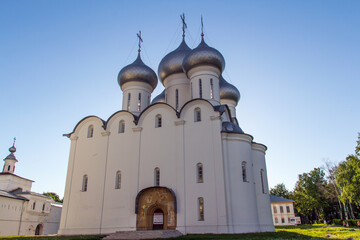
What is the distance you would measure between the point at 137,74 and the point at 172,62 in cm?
249

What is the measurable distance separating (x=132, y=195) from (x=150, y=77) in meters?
8.16

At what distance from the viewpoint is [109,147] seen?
16297mm

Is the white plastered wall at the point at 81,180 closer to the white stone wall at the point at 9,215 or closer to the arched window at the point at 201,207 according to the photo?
the arched window at the point at 201,207

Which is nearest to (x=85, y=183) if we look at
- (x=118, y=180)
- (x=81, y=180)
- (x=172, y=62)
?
(x=81, y=180)

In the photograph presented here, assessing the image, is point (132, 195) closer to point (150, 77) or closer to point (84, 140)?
point (84, 140)

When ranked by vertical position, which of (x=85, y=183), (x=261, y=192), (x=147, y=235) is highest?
(x=85, y=183)

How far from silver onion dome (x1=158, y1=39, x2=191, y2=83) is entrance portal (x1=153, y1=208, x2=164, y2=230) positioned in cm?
908

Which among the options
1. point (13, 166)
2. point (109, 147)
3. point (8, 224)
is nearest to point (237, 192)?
point (109, 147)

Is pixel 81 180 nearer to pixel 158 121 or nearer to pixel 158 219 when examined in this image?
pixel 158 219

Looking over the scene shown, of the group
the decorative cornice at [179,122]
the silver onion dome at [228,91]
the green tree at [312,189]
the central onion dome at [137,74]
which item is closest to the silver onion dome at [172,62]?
the central onion dome at [137,74]

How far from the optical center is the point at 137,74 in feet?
61.8

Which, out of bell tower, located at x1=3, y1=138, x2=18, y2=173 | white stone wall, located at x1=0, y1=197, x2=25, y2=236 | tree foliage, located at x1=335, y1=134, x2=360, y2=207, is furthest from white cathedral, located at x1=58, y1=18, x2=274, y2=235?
bell tower, located at x1=3, y1=138, x2=18, y2=173

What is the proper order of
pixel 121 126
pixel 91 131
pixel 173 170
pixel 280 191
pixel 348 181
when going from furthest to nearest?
pixel 280 191 < pixel 348 181 < pixel 91 131 < pixel 121 126 < pixel 173 170

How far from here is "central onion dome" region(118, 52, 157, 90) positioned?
18.9 metres
